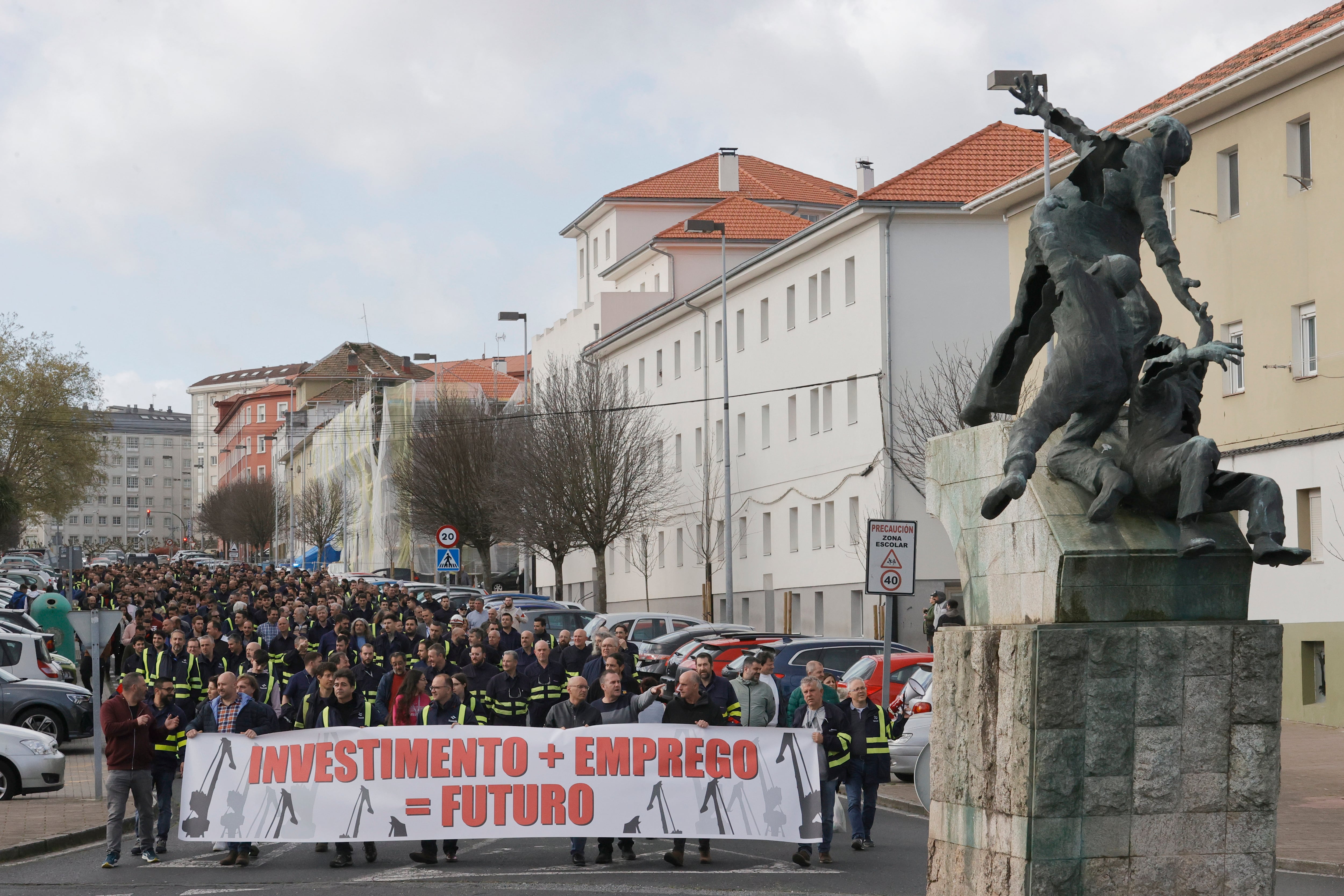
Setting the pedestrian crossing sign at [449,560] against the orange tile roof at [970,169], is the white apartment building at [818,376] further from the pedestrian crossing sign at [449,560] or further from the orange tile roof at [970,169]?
the pedestrian crossing sign at [449,560]

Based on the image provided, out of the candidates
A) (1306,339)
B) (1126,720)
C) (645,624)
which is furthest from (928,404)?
(1126,720)

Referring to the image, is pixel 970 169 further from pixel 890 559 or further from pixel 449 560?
pixel 890 559

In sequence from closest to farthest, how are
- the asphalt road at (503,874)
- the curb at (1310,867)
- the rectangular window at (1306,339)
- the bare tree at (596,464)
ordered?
1. the asphalt road at (503,874)
2. the curb at (1310,867)
3. the rectangular window at (1306,339)
4. the bare tree at (596,464)

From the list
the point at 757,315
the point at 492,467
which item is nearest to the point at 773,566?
the point at 757,315

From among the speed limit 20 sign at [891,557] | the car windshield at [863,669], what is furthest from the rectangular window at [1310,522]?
the speed limit 20 sign at [891,557]

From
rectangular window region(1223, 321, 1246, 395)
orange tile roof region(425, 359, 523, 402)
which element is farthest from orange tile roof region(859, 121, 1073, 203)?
orange tile roof region(425, 359, 523, 402)

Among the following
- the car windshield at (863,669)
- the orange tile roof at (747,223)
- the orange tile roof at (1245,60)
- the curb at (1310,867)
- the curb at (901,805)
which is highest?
the orange tile roof at (747,223)

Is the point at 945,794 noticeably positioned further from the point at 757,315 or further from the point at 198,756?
the point at 757,315

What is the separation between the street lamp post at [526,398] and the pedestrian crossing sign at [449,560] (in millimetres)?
10437

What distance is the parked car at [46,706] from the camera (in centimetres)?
2300

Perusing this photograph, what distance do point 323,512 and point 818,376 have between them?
62.4 m

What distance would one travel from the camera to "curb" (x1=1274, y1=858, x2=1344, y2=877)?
13.6 meters

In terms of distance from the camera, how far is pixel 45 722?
23.5 m

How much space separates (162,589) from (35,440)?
137 feet
